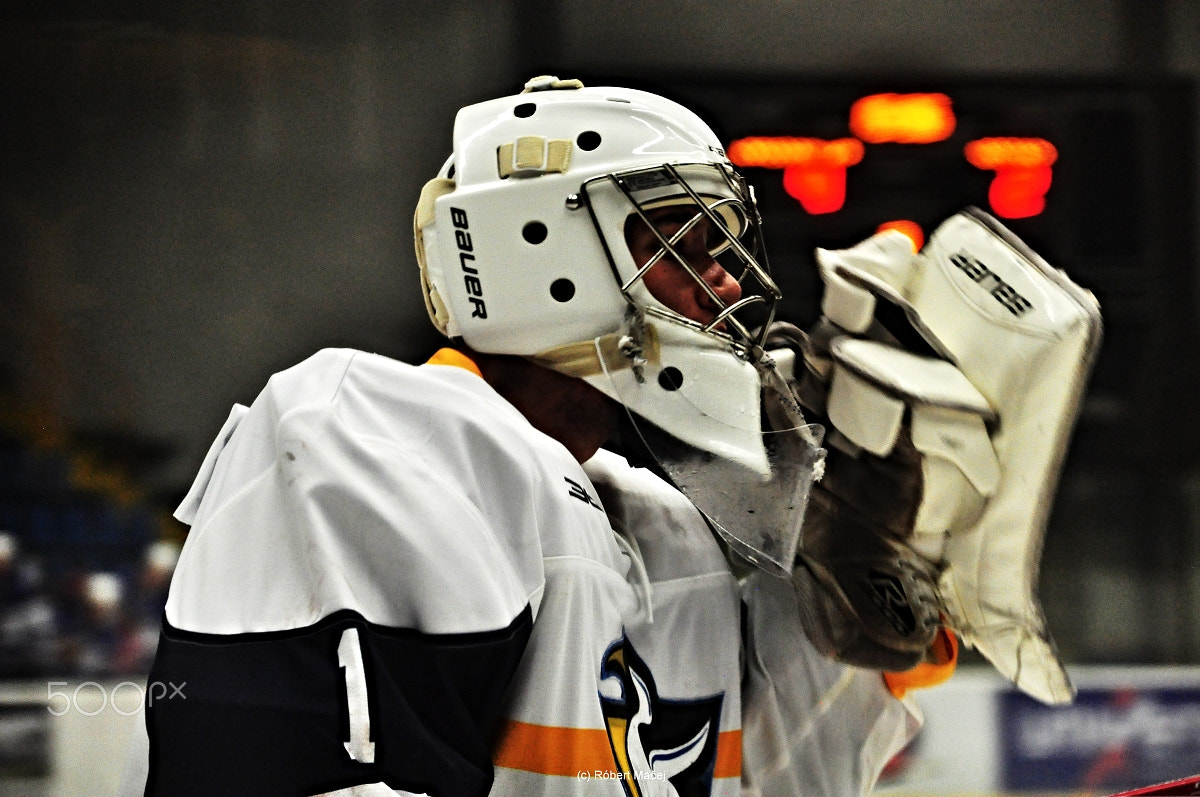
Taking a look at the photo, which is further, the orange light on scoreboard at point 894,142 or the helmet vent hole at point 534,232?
the orange light on scoreboard at point 894,142

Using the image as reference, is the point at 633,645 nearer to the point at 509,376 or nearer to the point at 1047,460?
the point at 509,376

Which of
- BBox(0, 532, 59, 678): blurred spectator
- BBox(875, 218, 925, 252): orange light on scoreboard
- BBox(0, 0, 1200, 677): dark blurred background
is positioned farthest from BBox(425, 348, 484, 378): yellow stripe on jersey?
BBox(875, 218, 925, 252): orange light on scoreboard

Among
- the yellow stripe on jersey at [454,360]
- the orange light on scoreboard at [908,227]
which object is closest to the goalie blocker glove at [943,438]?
the yellow stripe on jersey at [454,360]

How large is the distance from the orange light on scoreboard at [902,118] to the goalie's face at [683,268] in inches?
75.3

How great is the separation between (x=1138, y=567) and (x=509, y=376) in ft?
9.05

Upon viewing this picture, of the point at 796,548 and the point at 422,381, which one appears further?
the point at 796,548

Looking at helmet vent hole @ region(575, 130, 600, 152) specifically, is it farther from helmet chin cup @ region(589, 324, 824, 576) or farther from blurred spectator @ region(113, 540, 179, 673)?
blurred spectator @ region(113, 540, 179, 673)

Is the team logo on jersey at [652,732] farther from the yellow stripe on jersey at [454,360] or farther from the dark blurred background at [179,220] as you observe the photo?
the dark blurred background at [179,220]

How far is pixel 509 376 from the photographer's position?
4.16ft

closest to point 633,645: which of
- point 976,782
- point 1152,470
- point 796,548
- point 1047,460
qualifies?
point 796,548

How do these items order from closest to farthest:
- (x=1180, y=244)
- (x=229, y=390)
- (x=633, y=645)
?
(x=633, y=645) < (x=229, y=390) < (x=1180, y=244)

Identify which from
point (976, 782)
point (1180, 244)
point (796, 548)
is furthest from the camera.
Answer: point (1180, 244)

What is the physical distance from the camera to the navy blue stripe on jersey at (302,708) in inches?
35.1

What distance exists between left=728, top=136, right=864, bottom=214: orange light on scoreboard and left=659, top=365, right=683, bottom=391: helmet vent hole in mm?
1819
